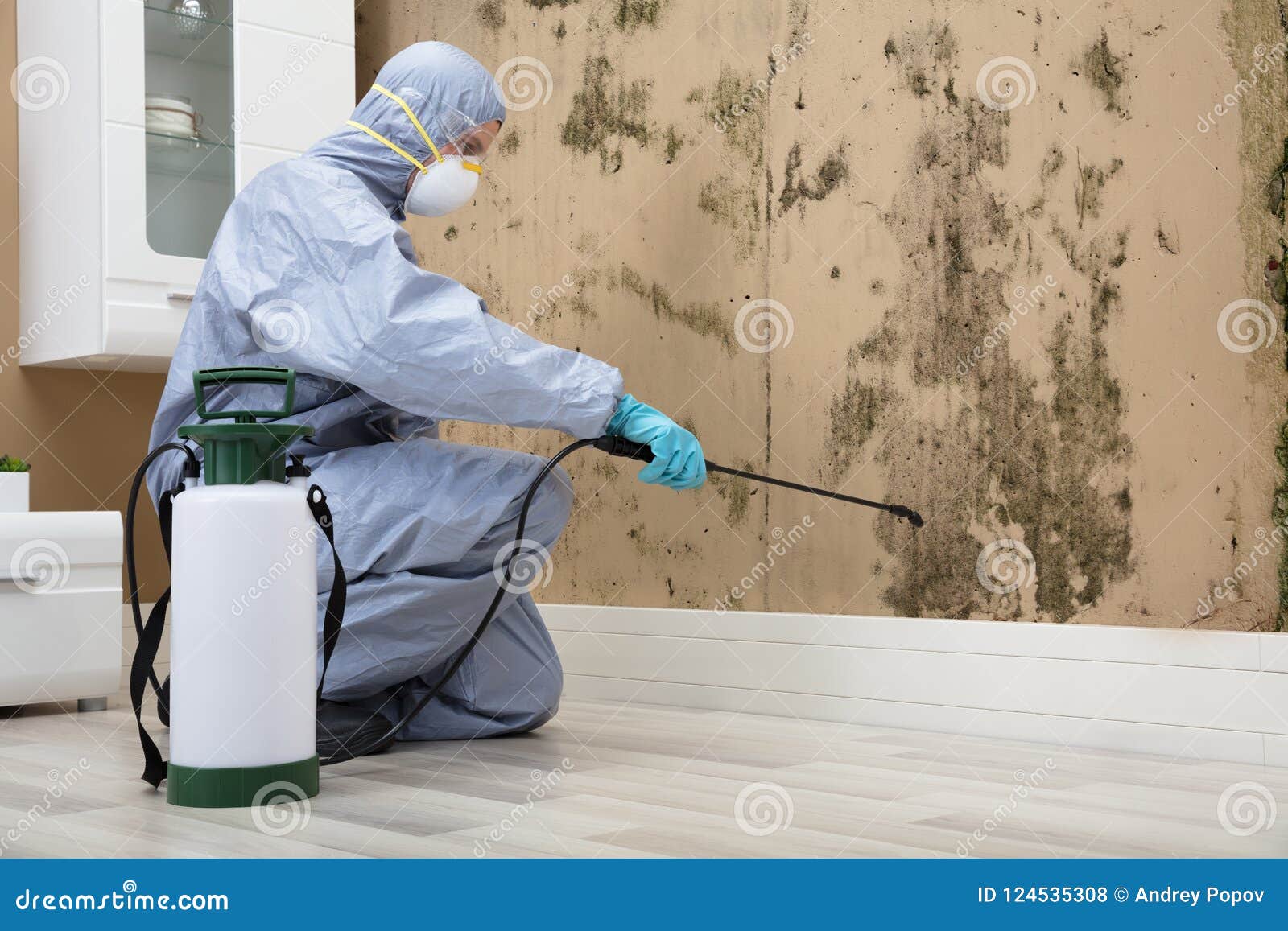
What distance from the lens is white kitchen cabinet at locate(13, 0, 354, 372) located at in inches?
107

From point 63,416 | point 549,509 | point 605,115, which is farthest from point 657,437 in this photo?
point 63,416

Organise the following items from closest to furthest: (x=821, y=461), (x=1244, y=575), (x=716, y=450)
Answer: (x=1244, y=575) → (x=821, y=461) → (x=716, y=450)

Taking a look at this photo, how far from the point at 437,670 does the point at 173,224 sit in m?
1.30

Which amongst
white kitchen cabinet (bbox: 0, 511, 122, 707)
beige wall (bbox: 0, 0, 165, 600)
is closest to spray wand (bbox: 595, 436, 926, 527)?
white kitchen cabinet (bbox: 0, 511, 122, 707)

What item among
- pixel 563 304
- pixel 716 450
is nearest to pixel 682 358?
pixel 716 450

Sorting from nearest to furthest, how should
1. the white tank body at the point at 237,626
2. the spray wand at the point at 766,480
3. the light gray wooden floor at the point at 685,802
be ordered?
the light gray wooden floor at the point at 685,802
the white tank body at the point at 237,626
the spray wand at the point at 766,480

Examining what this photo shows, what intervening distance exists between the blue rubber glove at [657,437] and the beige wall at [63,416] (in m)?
1.55

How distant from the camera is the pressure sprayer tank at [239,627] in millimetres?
1517

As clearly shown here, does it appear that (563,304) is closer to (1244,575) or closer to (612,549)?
(612,549)

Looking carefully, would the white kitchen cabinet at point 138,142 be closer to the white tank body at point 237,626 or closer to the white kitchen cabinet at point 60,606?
the white kitchen cabinet at point 60,606

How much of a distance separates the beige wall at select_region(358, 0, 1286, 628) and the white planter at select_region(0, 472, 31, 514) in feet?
3.28

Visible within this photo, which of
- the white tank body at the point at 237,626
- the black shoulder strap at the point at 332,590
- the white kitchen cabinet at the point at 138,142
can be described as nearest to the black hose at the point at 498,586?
the black shoulder strap at the point at 332,590

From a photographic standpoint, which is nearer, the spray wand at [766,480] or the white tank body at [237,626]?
the white tank body at [237,626]

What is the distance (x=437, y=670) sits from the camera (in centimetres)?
213
